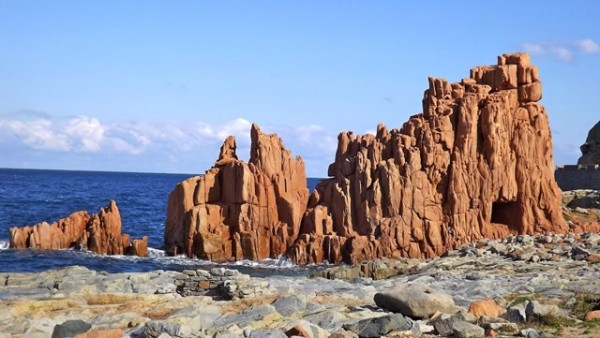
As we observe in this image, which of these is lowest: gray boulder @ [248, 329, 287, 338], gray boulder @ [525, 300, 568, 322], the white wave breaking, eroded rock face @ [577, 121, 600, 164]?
the white wave breaking

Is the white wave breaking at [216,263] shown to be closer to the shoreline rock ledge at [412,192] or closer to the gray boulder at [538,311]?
the shoreline rock ledge at [412,192]

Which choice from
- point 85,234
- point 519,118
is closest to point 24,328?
point 85,234

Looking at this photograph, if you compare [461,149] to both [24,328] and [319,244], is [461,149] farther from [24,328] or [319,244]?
[24,328]

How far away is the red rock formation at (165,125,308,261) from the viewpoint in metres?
54.9

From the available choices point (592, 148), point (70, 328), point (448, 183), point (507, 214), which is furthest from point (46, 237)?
point (592, 148)

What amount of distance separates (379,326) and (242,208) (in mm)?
35842

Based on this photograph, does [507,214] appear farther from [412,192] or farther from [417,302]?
[417,302]

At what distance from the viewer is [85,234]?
2299 inches

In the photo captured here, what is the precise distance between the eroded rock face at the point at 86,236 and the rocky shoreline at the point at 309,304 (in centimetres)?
2071

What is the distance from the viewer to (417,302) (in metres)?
22.2

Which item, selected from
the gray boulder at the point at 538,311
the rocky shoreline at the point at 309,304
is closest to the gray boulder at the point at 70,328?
the rocky shoreline at the point at 309,304

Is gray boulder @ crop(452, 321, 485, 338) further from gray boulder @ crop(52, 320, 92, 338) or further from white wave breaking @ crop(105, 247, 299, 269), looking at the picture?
white wave breaking @ crop(105, 247, 299, 269)

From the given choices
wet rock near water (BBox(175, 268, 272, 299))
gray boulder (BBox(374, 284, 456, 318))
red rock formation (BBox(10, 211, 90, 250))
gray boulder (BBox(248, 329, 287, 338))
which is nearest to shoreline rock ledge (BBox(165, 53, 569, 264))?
red rock formation (BBox(10, 211, 90, 250))

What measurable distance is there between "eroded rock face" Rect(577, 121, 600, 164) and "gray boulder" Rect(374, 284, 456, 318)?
73.5 meters
